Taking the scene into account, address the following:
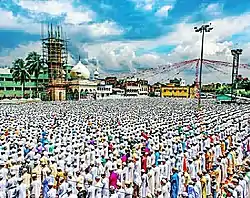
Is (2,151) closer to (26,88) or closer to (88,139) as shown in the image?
(88,139)

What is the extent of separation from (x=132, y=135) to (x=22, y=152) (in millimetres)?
5322

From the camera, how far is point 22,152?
1133 cm

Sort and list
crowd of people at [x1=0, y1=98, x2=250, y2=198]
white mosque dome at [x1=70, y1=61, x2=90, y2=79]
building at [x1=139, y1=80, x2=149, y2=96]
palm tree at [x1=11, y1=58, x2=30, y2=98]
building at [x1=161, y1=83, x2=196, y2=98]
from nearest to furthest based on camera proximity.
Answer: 1. crowd of people at [x1=0, y1=98, x2=250, y2=198]
2. palm tree at [x1=11, y1=58, x2=30, y2=98]
3. white mosque dome at [x1=70, y1=61, x2=90, y2=79]
4. building at [x1=161, y1=83, x2=196, y2=98]
5. building at [x1=139, y1=80, x2=149, y2=96]

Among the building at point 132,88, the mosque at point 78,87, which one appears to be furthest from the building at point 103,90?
the building at point 132,88

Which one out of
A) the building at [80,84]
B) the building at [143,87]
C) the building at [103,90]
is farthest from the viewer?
the building at [143,87]

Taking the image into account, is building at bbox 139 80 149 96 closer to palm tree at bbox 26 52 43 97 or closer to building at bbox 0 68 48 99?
building at bbox 0 68 48 99

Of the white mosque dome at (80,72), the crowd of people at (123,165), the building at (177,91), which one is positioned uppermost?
the white mosque dome at (80,72)

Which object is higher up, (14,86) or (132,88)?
(14,86)

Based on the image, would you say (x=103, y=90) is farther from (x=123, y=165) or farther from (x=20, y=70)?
(x=123, y=165)

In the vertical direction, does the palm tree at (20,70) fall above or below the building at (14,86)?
above

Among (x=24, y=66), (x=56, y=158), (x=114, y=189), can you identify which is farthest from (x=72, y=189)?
(x=24, y=66)

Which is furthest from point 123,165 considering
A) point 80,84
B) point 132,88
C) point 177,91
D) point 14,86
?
point 132,88

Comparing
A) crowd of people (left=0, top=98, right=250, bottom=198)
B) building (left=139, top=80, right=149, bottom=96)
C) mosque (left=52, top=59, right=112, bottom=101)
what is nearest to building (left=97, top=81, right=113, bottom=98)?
mosque (left=52, top=59, right=112, bottom=101)

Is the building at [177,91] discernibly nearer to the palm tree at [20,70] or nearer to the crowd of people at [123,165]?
the palm tree at [20,70]
